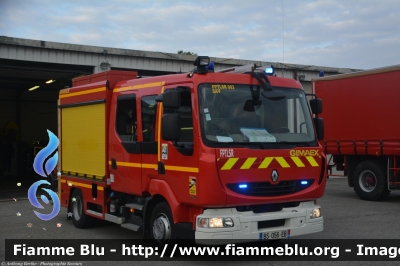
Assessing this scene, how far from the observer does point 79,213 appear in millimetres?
10336

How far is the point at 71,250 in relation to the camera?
827 centimetres

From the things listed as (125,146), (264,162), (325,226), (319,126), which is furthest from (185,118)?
(325,226)

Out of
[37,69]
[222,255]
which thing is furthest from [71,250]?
[37,69]

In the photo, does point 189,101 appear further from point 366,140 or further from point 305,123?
point 366,140

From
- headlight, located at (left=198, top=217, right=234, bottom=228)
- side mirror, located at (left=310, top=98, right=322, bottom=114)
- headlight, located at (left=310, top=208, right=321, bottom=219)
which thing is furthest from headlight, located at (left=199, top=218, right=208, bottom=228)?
side mirror, located at (left=310, top=98, right=322, bottom=114)

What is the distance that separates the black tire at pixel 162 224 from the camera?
734cm

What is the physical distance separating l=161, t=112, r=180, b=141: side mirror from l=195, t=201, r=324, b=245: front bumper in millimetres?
1081

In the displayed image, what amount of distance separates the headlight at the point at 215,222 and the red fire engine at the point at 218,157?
A: 0.04ft

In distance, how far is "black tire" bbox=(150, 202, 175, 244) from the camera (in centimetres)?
734

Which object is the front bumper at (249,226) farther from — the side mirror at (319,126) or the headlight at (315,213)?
the side mirror at (319,126)

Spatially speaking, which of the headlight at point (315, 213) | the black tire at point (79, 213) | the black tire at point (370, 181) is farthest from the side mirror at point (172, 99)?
the black tire at point (370, 181)

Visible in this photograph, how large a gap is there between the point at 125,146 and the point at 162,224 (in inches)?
66.5

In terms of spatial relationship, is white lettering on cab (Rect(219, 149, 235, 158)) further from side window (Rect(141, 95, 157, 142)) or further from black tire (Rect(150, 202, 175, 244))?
side window (Rect(141, 95, 157, 142))

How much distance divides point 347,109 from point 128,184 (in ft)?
27.2
